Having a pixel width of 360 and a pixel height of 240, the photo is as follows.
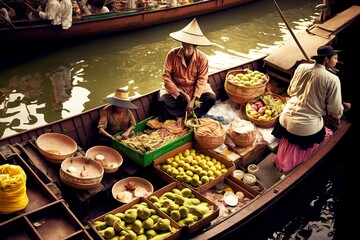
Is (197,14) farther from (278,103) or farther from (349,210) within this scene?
(349,210)

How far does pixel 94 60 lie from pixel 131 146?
18.4ft

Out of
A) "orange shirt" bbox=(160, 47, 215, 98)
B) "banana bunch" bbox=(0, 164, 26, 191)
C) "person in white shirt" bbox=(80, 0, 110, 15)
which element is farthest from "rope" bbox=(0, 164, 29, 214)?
"person in white shirt" bbox=(80, 0, 110, 15)

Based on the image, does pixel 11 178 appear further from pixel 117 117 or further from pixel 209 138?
pixel 209 138

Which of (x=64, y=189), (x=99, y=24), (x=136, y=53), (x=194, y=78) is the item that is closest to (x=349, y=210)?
(x=194, y=78)

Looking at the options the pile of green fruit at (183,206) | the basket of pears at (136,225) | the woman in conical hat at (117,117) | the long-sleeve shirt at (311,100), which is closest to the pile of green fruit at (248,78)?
the long-sleeve shirt at (311,100)

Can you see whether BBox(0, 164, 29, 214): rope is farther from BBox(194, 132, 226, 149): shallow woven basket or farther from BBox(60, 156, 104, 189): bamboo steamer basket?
BBox(194, 132, 226, 149): shallow woven basket

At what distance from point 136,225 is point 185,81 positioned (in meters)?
2.68

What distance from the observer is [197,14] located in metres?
13.2

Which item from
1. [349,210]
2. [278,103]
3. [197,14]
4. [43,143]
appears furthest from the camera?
[197,14]

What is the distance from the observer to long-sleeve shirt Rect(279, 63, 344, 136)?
4996mm

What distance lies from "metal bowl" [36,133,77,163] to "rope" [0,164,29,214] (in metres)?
0.86

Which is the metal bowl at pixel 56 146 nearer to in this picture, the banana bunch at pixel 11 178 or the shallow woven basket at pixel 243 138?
the banana bunch at pixel 11 178

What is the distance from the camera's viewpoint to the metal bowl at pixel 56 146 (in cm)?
A: 477

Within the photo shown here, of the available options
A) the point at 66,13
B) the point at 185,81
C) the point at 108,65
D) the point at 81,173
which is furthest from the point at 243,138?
the point at 66,13
